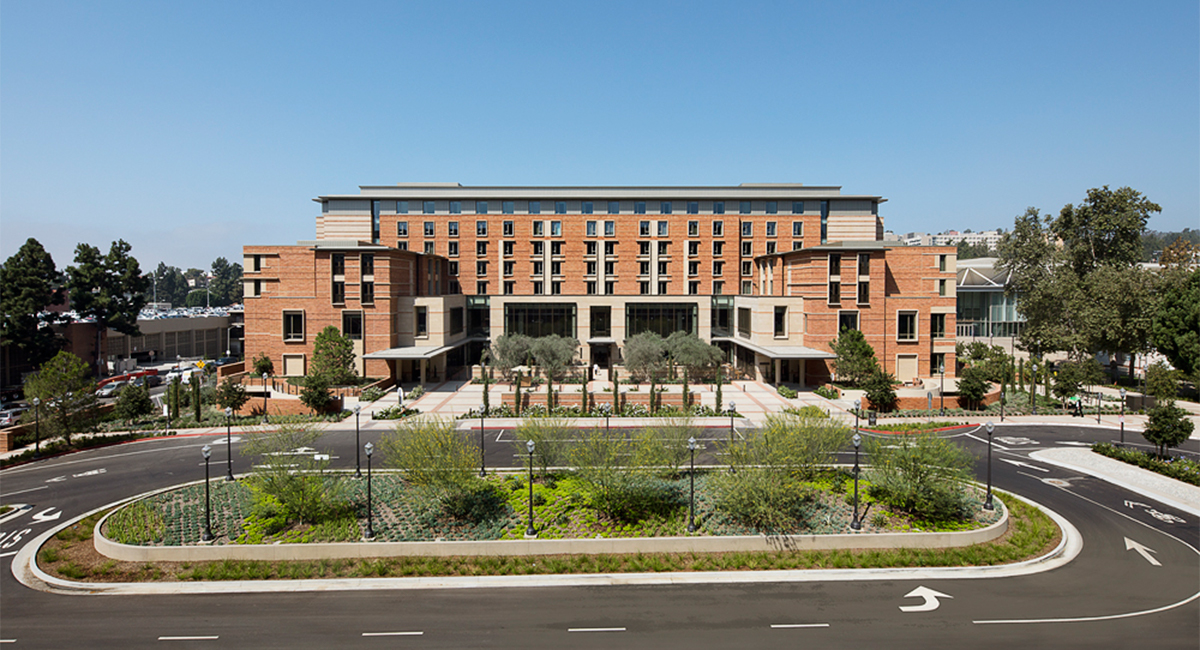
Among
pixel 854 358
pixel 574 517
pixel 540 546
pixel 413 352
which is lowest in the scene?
pixel 540 546

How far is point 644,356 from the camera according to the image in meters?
51.7

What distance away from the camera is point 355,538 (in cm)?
2089

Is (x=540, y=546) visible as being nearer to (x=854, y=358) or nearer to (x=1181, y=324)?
(x=854, y=358)

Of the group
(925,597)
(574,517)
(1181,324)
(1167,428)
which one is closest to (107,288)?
(574,517)

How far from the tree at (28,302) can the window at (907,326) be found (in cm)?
8345

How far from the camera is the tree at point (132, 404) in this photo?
39.9 m

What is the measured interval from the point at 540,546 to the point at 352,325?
39124 millimetres

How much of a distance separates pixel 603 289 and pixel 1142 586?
52.0m

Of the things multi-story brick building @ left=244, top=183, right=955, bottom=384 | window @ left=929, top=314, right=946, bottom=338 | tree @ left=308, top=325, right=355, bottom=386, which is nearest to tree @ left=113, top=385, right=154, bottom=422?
tree @ left=308, top=325, right=355, bottom=386

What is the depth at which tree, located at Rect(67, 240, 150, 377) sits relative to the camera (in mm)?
64938

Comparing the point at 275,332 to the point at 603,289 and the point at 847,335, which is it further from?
the point at 847,335

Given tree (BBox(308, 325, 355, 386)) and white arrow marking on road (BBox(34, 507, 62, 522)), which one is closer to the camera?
white arrow marking on road (BBox(34, 507, 62, 522))

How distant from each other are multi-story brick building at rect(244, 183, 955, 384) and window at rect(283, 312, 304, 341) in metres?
0.18

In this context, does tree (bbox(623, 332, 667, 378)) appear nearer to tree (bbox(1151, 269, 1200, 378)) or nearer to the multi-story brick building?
the multi-story brick building
